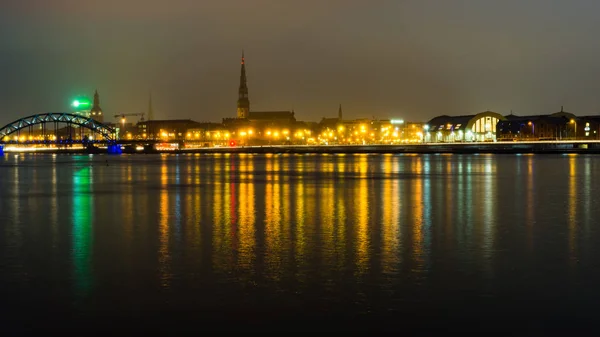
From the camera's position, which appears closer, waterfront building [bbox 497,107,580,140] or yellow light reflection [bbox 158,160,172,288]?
yellow light reflection [bbox 158,160,172,288]

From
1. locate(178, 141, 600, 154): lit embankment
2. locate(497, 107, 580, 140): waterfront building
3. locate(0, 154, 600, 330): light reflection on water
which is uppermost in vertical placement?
locate(497, 107, 580, 140): waterfront building

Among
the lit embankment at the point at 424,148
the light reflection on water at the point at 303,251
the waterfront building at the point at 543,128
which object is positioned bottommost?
the light reflection on water at the point at 303,251

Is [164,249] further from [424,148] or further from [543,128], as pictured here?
[543,128]

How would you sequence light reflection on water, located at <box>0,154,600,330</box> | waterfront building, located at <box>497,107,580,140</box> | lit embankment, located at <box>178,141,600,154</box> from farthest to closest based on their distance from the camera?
waterfront building, located at <box>497,107,580,140</box> → lit embankment, located at <box>178,141,600,154</box> → light reflection on water, located at <box>0,154,600,330</box>

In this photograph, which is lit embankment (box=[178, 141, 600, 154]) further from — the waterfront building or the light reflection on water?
the light reflection on water

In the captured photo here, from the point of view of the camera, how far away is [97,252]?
16.4 meters

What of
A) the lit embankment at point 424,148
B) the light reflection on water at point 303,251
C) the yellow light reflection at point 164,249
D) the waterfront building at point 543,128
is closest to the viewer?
the light reflection on water at point 303,251

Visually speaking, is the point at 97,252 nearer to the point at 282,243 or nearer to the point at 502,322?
the point at 282,243

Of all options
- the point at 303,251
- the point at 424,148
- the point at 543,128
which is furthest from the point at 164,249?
the point at 543,128

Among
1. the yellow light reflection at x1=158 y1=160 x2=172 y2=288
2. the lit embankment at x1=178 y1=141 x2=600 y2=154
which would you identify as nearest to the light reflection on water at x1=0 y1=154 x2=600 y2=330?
the yellow light reflection at x1=158 y1=160 x2=172 y2=288

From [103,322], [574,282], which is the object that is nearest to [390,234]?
[574,282]

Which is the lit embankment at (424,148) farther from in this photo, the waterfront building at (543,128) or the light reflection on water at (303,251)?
the light reflection on water at (303,251)

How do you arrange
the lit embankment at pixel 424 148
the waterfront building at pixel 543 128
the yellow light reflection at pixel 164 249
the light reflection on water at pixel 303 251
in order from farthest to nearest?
the waterfront building at pixel 543 128
the lit embankment at pixel 424 148
the yellow light reflection at pixel 164 249
the light reflection on water at pixel 303 251

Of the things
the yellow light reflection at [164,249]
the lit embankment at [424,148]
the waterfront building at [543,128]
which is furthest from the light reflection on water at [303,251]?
the waterfront building at [543,128]
